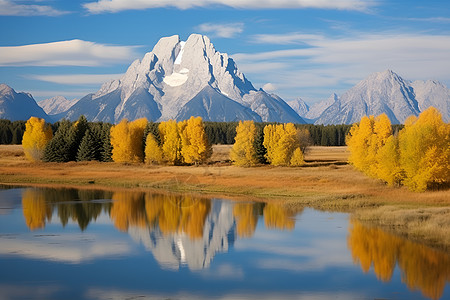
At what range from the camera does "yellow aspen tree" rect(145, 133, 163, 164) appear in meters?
108

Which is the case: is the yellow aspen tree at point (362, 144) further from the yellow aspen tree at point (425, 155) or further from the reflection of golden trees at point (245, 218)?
the reflection of golden trees at point (245, 218)

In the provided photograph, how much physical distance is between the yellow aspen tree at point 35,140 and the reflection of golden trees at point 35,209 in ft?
151

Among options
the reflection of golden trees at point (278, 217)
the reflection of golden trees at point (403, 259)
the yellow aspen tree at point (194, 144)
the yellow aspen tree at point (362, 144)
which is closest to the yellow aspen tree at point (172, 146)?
the yellow aspen tree at point (194, 144)

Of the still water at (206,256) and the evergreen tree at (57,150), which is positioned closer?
the still water at (206,256)

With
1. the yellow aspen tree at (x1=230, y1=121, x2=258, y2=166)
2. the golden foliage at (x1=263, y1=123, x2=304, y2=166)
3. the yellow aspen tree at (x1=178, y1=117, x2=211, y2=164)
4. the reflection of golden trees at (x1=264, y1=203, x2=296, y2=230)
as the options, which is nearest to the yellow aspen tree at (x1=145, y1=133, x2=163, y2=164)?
the yellow aspen tree at (x1=178, y1=117, x2=211, y2=164)

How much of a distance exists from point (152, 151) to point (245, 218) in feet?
195

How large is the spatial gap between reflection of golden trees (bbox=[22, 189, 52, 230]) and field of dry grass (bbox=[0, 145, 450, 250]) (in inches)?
660

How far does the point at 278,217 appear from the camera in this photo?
51500mm

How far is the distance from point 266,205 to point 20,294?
3549 cm

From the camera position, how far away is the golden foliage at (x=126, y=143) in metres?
109

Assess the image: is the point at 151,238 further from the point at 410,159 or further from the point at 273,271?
the point at 410,159

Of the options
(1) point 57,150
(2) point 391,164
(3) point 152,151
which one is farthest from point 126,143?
(2) point 391,164

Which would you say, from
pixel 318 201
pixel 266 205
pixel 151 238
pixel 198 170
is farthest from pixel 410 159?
pixel 198 170

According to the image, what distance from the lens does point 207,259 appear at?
117ft
